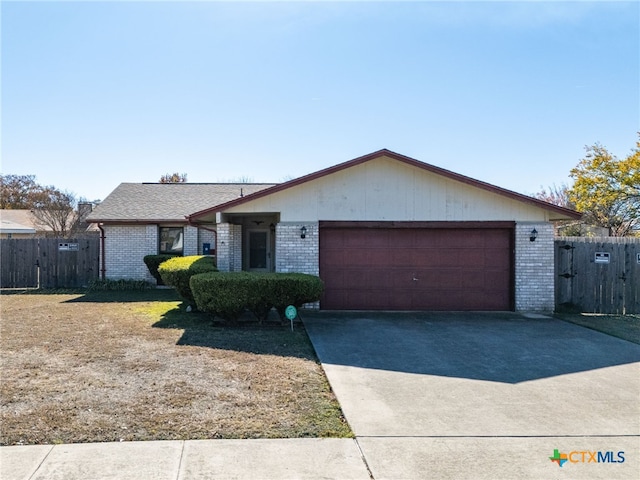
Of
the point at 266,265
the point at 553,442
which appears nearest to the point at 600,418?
the point at 553,442

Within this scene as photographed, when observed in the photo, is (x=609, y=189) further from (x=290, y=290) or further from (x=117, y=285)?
(x=117, y=285)

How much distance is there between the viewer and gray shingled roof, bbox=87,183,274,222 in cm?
1716

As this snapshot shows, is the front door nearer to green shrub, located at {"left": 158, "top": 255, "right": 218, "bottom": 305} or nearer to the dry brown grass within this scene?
green shrub, located at {"left": 158, "top": 255, "right": 218, "bottom": 305}

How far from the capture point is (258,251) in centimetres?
1579

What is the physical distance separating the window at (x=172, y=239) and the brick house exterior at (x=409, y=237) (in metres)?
6.30

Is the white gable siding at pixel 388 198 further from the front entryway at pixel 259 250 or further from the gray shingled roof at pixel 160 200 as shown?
the gray shingled roof at pixel 160 200

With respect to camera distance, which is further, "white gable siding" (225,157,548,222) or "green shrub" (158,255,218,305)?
"white gable siding" (225,157,548,222)

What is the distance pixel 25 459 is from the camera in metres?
3.68

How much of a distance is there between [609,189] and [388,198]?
15.8 metres

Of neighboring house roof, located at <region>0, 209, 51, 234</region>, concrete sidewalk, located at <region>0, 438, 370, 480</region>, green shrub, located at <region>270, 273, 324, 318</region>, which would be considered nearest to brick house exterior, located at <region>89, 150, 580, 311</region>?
green shrub, located at <region>270, 273, 324, 318</region>

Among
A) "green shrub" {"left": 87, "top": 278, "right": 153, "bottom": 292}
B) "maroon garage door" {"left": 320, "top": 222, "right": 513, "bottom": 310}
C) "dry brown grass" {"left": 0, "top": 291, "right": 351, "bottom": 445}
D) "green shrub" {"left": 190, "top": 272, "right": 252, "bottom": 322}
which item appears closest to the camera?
"dry brown grass" {"left": 0, "top": 291, "right": 351, "bottom": 445}

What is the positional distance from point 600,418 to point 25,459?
551 centimetres

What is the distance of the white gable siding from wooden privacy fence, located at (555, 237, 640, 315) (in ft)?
4.89

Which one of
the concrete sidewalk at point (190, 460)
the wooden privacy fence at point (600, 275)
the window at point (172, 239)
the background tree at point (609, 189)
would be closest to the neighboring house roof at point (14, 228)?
the window at point (172, 239)
